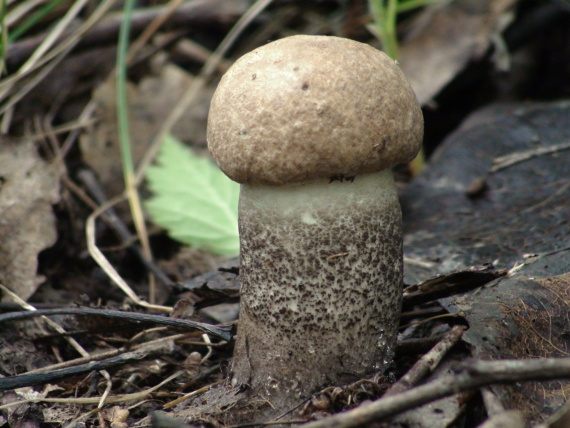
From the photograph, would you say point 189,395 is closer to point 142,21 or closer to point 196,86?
point 196,86

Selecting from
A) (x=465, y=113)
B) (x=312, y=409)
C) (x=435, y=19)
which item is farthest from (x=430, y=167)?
(x=312, y=409)

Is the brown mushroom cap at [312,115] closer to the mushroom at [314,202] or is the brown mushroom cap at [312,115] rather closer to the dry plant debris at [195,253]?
the mushroom at [314,202]

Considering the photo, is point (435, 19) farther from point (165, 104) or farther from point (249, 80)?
point (249, 80)

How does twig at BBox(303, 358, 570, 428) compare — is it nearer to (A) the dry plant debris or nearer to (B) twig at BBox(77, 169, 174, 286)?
(A) the dry plant debris

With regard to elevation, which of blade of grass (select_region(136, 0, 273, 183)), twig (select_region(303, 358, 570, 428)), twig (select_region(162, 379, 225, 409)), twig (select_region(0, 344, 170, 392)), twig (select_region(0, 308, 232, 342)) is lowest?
twig (select_region(162, 379, 225, 409))

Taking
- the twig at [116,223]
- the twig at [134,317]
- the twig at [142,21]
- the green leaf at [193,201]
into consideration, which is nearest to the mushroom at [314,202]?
the twig at [134,317]

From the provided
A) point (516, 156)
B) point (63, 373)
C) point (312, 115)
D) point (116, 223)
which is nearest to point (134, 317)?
point (63, 373)

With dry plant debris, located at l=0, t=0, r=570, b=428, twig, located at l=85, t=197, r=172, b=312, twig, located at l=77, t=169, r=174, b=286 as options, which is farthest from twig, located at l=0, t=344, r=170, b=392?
twig, located at l=77, t=169, r=174, b=286
